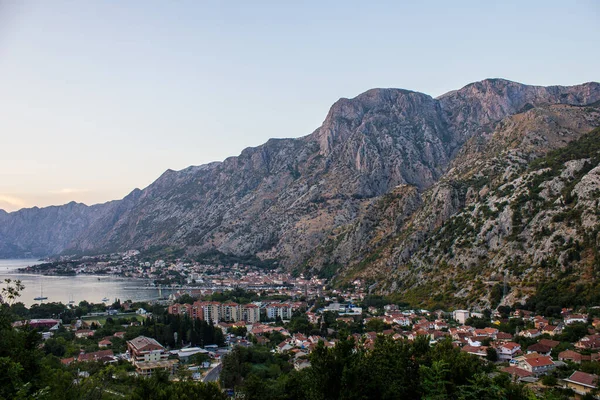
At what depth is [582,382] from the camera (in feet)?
85.6

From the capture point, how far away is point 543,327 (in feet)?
131

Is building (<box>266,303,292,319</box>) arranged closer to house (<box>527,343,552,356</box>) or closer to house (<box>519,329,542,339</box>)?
house (<box>519,329,542,339</box>)

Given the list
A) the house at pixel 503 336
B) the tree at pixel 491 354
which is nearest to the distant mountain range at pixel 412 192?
the house at pixel 503 336

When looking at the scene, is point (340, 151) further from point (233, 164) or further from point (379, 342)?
point (379, 342)

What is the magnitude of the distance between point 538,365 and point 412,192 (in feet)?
209

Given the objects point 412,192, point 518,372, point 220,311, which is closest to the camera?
point 518,372

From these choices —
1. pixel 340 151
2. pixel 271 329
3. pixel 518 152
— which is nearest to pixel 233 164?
pixel 340 151

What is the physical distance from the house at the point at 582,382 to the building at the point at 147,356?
25.8 m

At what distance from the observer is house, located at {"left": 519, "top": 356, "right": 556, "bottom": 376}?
2980cm

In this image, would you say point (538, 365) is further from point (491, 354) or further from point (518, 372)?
point (491, 354)

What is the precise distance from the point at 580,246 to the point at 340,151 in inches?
3909

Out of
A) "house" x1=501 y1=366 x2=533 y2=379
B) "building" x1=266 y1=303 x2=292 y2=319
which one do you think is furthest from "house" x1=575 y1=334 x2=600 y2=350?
"building" x1=266 y1=303 x2=292 y2=319

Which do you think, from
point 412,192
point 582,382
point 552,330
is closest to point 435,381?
point 582,382

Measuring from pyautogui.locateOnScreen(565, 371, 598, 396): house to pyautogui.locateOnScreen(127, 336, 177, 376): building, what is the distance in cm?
2580
